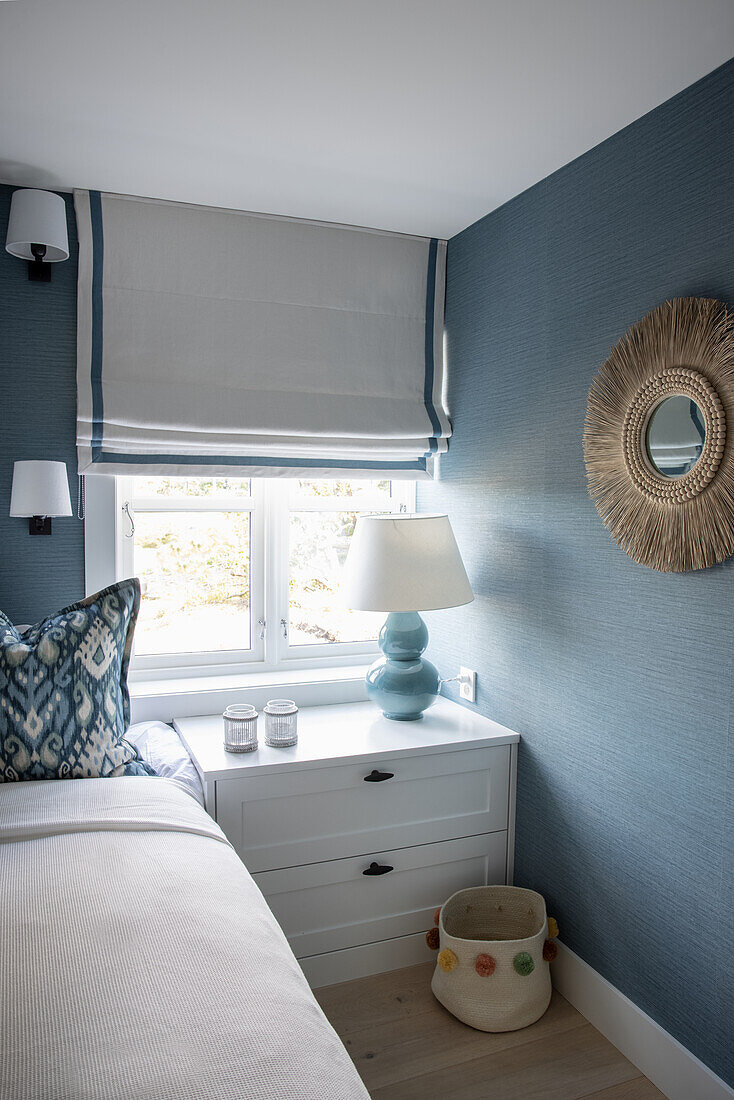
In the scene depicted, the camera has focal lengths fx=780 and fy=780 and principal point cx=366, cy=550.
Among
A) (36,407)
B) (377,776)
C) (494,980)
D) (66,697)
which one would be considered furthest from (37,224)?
(494,980)

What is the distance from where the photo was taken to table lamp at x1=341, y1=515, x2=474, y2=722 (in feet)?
7.93

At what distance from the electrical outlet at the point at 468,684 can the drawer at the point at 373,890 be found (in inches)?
18.6

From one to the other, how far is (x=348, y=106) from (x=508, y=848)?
7.18 ft

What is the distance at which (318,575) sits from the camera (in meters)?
3.04

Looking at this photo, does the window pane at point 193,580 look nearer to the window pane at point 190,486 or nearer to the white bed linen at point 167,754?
the window pane at point 190,486

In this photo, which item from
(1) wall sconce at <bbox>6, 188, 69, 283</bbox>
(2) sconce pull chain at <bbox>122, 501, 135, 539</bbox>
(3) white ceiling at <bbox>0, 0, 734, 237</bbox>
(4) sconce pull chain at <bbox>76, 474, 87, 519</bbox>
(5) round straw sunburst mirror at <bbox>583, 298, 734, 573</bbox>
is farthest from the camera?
(2) sconce pull chain at <bbox>122, 501, 135, 539</bbox>

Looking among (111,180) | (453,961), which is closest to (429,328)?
(111,180)

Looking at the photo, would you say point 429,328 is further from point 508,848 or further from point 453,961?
point 453,961

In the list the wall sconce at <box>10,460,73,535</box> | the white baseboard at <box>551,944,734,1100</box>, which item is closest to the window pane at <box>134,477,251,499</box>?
the wall sconce at <box>10,460,73,535</box>

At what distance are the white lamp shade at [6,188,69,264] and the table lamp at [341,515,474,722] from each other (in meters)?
1.25

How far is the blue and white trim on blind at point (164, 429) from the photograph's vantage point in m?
2.44

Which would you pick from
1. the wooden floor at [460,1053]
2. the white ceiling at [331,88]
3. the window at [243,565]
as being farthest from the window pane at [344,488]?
the wooden floor at [460,1053]

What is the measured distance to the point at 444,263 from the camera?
9.52 feet

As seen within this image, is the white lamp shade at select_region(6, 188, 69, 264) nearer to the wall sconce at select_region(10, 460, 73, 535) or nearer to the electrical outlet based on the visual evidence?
the wall sconce at select_region(10, 460, 73, 535)
